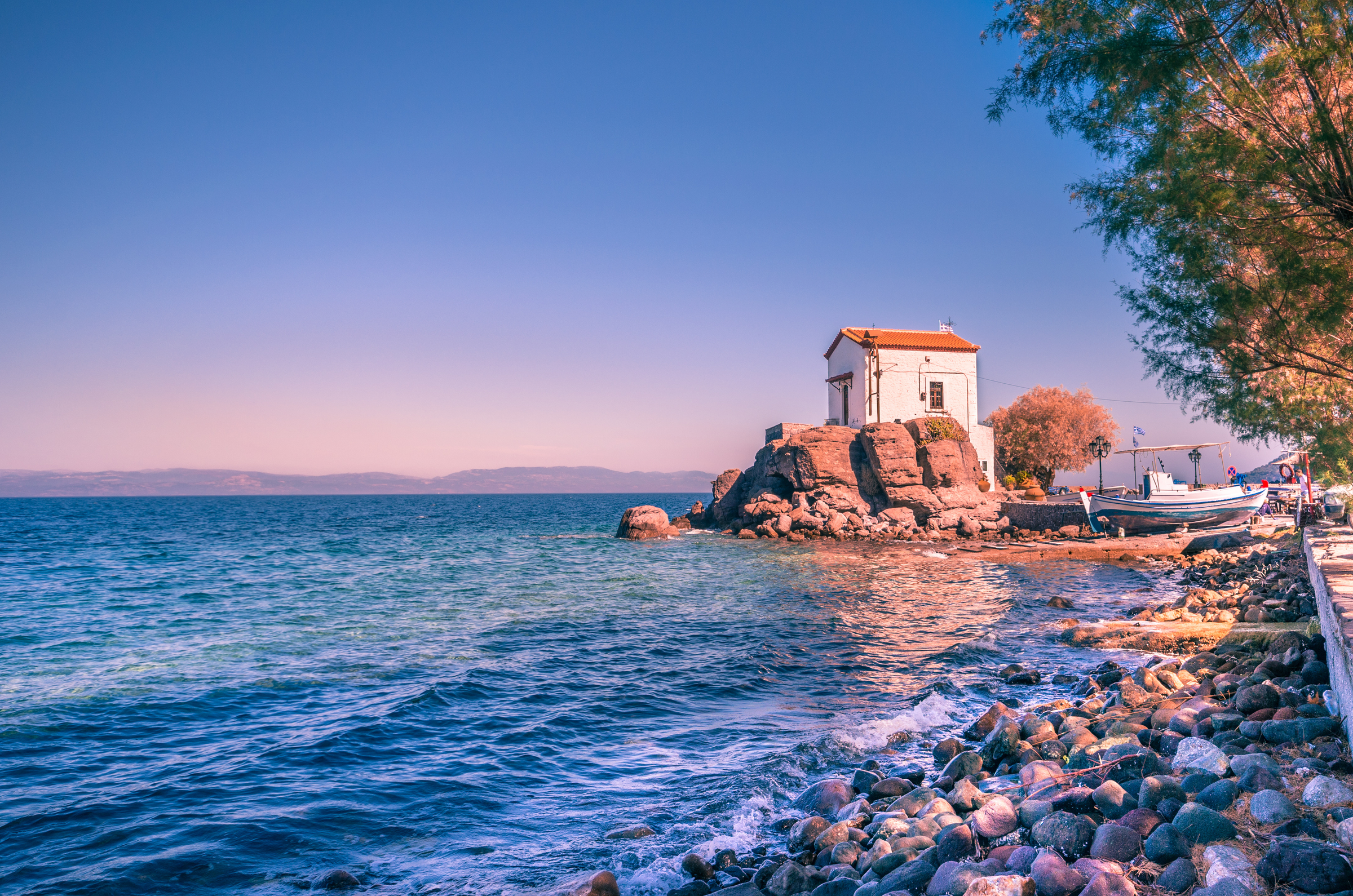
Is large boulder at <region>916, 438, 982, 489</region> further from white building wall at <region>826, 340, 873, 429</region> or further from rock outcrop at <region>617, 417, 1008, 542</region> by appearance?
white building wall at <region>826, 340, 873, 429</region>

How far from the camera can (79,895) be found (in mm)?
5055

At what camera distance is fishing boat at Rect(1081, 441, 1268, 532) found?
2734cm

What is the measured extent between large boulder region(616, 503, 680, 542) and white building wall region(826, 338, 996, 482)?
12437 millimetres

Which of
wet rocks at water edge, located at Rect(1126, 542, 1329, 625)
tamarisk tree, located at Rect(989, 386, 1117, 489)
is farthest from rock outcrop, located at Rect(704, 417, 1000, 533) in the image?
wet rocks at water edge, located at Rect(1126, 542, 1329, 625)

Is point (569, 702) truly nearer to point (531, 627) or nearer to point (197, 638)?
point (531, 627)

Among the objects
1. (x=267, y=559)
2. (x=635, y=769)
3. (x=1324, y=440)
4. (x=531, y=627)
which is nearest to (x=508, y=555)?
(x=267, y=559)

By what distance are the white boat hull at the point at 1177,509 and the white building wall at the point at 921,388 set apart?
11520 millimetres

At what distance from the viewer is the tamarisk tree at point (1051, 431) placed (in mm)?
46375

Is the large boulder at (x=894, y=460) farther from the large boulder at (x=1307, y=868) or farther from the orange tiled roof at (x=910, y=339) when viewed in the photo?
the large boulder at (x=1307, y=868)

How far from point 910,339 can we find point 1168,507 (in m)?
17.1

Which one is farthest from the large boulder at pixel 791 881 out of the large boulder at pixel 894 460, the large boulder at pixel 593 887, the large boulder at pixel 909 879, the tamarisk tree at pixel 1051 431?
the tamarisk tree at pixel 1051 431

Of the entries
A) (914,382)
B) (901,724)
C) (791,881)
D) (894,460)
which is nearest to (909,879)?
(791,881)

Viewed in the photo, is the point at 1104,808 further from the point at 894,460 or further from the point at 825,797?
the point at 894,460

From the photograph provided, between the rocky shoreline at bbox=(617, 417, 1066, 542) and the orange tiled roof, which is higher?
the orange tiled roof
